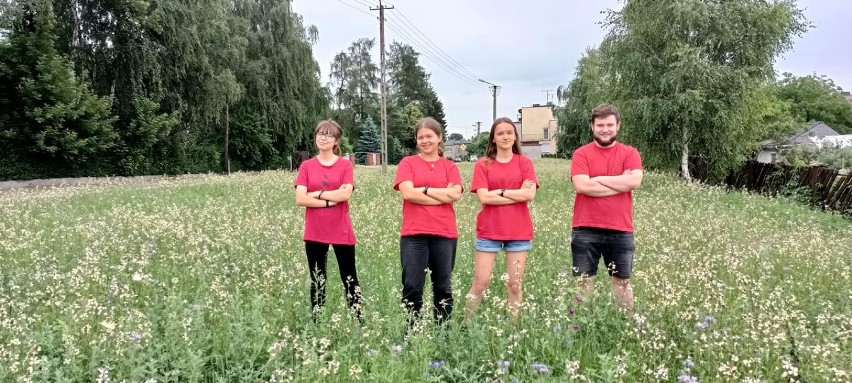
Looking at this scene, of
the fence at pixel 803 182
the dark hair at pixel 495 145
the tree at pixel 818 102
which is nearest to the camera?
the dark hair at pixel 495 145

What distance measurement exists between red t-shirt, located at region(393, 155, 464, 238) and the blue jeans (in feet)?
0.29

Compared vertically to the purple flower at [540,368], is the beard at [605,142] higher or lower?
higher

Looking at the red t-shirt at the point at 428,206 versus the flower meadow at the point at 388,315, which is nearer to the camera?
the flower meadow at the point at 388,315

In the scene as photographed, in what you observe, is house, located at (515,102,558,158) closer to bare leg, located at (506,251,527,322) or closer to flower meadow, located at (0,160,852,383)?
flower meadow, located at (0,160,852,383)

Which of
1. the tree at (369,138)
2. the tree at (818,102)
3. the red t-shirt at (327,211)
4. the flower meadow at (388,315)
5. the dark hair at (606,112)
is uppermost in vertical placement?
the tree at (818,102)

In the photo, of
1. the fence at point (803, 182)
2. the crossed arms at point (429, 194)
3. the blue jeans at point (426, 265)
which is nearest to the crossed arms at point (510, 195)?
the crossed arms at point (429, 194)

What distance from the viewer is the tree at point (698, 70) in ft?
65.2

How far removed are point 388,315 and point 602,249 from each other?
6.73 feet

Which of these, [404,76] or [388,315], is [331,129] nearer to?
[388,315]

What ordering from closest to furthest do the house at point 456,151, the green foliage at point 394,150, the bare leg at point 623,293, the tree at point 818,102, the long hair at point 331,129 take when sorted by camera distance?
the bare leg at point 623,293 < the long hair at point 331,129 < the green foliage at point 394,150 < the tree at point 818,102 < the house at point 456,151

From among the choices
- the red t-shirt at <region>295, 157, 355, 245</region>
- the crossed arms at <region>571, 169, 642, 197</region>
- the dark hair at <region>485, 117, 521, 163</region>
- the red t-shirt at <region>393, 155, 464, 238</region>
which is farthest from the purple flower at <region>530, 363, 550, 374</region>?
the red t-shirt at <region>295, 157, 355, 245</region>

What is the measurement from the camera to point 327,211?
16.2ft

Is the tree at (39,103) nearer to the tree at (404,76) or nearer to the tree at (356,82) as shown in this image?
the tree at (356,82)

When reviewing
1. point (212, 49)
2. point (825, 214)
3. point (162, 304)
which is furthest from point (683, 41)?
point (212, 49)
